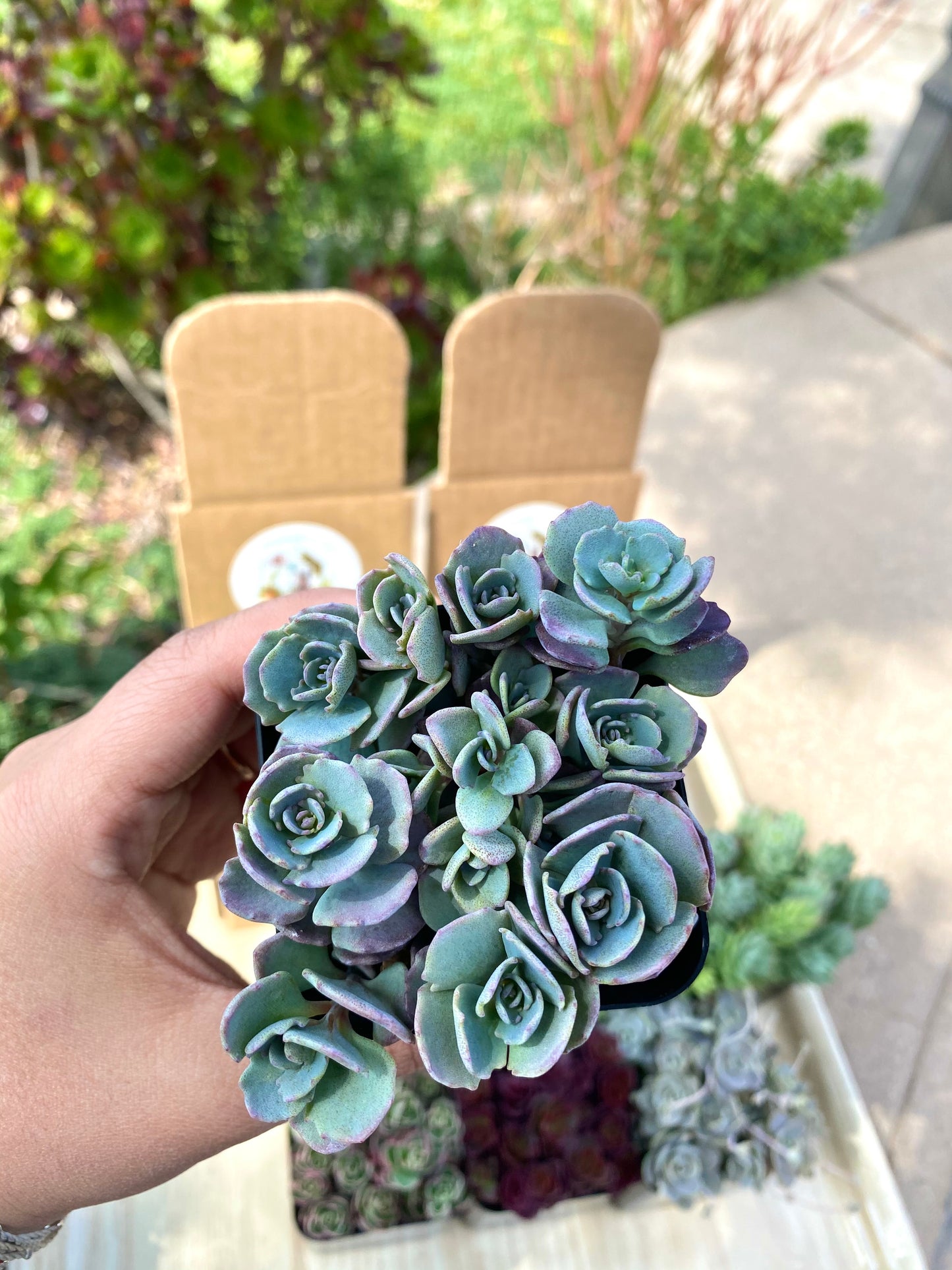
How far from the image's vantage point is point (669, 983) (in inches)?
20.2

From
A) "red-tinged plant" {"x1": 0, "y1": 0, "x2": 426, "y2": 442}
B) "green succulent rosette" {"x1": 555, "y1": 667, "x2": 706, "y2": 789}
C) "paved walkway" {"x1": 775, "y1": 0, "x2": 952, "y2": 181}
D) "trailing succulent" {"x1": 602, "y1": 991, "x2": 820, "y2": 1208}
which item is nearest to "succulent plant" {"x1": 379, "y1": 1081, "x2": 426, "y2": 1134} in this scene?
"trailing succulent" {"x1": 602, "y1": 991, "x2": 820, "y2": 1208}

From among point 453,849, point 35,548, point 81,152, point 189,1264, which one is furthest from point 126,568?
point 453,849

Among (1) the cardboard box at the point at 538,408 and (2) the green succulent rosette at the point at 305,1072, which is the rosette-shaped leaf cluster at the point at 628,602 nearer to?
(2) the green succulent rosette at the point at 305,1072

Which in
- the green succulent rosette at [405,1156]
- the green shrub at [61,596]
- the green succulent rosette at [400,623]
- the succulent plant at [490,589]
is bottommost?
the green shrub at [61,596]

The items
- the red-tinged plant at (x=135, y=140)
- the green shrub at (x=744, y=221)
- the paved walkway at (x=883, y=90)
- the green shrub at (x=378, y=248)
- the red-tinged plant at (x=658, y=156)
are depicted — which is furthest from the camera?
the paved walkway at (x=883, y=90)

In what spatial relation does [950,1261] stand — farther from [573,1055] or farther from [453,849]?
[453,849]

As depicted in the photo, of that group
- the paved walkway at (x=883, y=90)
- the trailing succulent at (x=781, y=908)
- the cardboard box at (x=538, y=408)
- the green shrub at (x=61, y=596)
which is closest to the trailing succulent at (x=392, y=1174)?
the trailing succulent at (x=781, y=908)

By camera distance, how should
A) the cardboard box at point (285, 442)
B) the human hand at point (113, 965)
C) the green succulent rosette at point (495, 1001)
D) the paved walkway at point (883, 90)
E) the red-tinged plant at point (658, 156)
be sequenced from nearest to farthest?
the green succulent rosette at point (495, 1001) < the human hand at point (113, 965) < the cardboard box at point (285, 442) < the red-tinged plant at point (658, 156) < the paved walkway at point (883, 90)

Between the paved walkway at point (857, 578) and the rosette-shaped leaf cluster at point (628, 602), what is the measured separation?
1.06 metres

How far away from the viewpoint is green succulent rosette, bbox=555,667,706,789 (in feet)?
1.48

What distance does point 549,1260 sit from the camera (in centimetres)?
95

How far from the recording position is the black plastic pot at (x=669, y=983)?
51cm

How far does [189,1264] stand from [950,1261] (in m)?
0.93

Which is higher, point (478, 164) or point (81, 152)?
point (81, 152)
